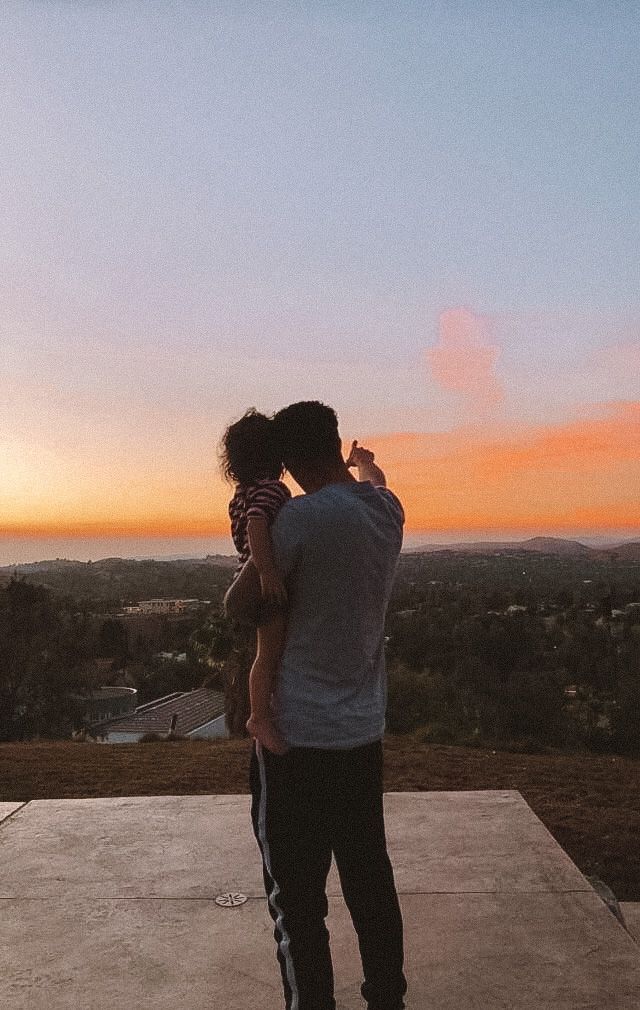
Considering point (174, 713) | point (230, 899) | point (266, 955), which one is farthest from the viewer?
point (174, 713)

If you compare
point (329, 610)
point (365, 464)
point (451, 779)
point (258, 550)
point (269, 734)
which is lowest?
point (451, 779)

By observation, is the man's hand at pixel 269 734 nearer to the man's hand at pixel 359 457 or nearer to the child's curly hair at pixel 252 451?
the child's curly hair at pixel 252 451

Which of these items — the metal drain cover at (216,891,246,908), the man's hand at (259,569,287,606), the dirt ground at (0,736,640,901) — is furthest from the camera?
the dirt ground at (0,736,640,901)

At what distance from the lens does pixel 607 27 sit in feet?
20.0

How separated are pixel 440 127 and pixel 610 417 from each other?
324 inches

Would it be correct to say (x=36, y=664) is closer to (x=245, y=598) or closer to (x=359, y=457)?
(x=359, y=457)

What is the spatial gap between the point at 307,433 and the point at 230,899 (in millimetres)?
1751

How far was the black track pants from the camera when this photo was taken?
1646 mm

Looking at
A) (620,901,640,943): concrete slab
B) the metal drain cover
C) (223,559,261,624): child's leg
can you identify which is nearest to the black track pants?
(223,559,261,624): child's leg

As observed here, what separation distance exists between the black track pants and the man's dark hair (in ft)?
1.85

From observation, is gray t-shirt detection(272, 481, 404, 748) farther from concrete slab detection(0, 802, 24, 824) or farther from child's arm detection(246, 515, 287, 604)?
concrete slab detection(0, 802, 24, 824)

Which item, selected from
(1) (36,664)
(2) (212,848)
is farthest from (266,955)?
Result: (1) (36,664)

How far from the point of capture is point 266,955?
7.68 ft

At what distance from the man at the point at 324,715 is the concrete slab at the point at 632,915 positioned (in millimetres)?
1816
